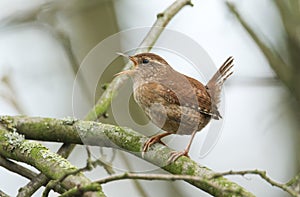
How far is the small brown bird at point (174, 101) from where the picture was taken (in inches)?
131

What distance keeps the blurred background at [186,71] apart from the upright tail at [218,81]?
41 centimetres

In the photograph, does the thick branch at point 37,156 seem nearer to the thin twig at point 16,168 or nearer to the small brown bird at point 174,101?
the thin twig at point 16,168

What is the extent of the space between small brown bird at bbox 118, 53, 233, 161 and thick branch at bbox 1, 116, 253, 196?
0.62 feet

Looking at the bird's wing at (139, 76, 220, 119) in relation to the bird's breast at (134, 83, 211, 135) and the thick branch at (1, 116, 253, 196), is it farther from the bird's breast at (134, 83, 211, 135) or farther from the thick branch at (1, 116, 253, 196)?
the thick branch at (1, 116, 253, 196)

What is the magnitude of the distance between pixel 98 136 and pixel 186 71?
4.40ft

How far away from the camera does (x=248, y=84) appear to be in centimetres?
438

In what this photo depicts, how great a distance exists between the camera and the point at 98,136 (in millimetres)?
3102

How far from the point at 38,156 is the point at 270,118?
2314 millimetres

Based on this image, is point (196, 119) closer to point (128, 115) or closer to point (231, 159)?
point (128, 115)

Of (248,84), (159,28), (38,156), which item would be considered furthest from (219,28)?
(38,156)

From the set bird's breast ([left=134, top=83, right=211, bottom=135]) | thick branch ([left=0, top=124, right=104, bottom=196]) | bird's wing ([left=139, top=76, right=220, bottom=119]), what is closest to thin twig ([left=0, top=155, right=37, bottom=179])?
thick branch ([left=0, top=124, right=104, bottom=196])

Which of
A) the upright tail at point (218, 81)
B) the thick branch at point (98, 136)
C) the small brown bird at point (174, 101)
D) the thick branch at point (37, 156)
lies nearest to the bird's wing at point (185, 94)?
the small brown bird at point (174, 101)

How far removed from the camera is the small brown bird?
10.9ft

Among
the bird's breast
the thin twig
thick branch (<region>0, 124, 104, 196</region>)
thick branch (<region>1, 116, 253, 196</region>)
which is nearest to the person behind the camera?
thick branch (<region>0, 124, 104, 196</region>)
